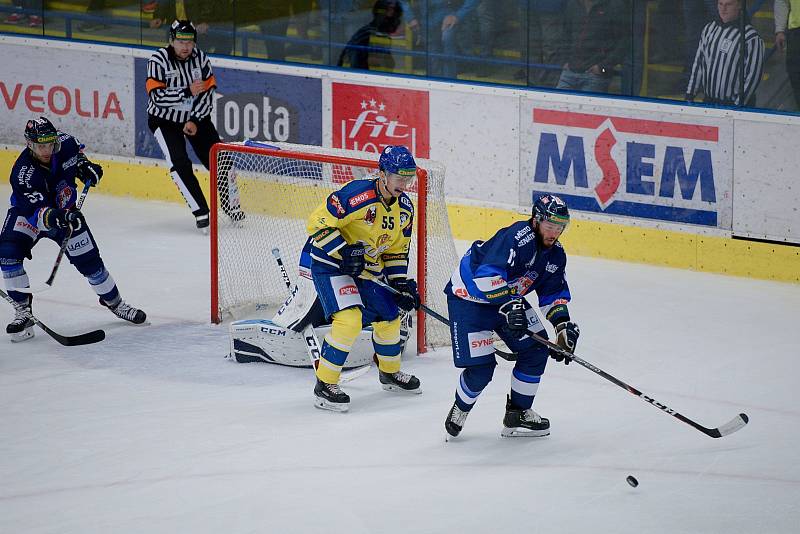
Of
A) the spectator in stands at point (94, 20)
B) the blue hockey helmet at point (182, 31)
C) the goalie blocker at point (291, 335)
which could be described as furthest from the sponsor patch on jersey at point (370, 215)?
the spectator in stands at point (94, 20)

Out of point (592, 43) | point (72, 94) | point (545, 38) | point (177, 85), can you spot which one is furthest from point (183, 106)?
point (592, 43)

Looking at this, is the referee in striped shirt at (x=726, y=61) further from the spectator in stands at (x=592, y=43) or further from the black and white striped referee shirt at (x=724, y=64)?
the spectator in stands at (x=592, y=43)

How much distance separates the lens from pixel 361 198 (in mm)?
5828

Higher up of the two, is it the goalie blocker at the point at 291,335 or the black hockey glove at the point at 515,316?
the black hockey glove at the point at 515,316

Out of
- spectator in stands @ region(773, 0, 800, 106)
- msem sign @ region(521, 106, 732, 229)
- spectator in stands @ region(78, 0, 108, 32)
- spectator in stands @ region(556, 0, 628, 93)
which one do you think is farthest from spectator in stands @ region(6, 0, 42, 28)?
spectator in stands @ region(773, 0, 800, 106)

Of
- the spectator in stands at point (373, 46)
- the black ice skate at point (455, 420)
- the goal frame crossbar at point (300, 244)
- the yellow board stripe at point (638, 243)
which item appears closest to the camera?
the black ice skate at point (455, 420)

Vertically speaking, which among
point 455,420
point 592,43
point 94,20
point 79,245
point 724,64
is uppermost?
point 94,20

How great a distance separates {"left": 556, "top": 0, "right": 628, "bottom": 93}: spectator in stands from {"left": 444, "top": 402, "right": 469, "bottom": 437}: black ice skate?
3.41m

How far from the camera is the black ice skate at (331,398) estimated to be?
19.3 feet

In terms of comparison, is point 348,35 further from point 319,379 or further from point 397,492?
point 397,492

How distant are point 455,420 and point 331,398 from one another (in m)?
0.67

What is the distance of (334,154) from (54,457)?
2410mm

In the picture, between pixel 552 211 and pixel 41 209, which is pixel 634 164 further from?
pixel 41 209

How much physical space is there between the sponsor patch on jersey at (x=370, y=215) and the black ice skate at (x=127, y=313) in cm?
185
